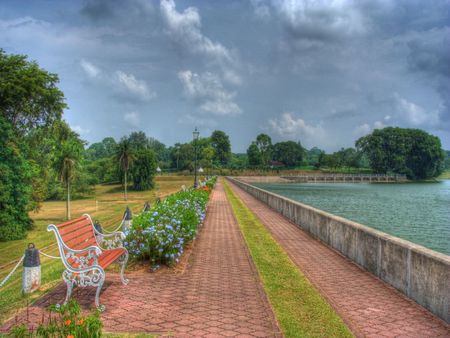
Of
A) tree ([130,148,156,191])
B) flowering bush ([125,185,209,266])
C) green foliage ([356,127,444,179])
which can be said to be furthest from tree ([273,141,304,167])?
flowering bush ([125,185,209,266])

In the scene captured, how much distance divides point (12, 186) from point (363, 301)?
2152cm

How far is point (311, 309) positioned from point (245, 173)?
416ft

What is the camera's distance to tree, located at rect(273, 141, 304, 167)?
533ft

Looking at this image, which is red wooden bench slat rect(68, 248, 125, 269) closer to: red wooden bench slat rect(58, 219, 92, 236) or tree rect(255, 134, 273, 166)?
red wooden bench slat rect(58, 219, 92, 236)

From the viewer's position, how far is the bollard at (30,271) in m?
5.93

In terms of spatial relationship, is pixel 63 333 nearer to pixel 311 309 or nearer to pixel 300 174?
pixel 311 309

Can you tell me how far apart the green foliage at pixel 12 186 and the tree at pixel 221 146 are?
13171cm

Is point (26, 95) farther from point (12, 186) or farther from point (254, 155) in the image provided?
point (254, 155)

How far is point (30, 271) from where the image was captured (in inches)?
235

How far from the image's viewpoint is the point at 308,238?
455 inches

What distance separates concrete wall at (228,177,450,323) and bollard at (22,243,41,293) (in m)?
5.89

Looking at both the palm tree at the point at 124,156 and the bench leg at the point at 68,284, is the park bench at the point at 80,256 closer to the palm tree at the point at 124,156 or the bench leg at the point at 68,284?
the bench leg at the point at 68,284

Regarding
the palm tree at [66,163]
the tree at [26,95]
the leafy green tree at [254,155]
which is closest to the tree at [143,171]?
the palm tree at [66,163]

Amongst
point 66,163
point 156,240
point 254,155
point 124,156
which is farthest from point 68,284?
point 254,155
